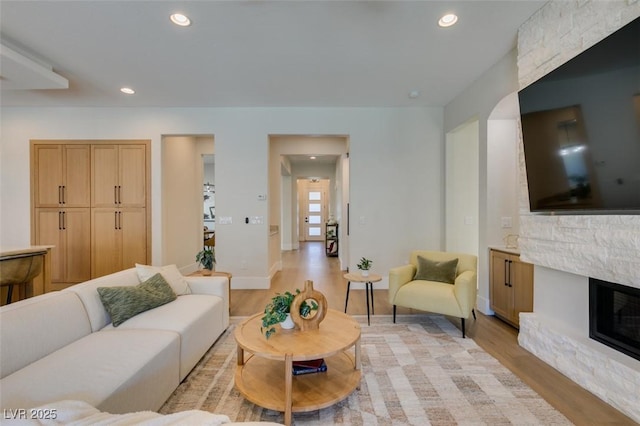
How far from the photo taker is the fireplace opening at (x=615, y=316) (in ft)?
6.30

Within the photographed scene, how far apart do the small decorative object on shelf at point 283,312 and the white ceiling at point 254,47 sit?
2.36 m

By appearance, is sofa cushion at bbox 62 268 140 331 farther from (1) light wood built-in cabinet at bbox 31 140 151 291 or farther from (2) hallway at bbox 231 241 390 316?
(1) light wood built-in cabinet at bbox 31 140 151 291

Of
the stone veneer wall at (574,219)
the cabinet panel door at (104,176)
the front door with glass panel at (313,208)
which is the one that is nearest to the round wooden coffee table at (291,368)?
the stone veneer wall at (574,219)

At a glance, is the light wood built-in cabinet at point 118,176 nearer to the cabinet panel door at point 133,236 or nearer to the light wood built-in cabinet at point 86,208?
the light wood built-in cabinet at point 86,208

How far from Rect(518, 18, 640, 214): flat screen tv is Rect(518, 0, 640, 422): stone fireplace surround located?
0.16m

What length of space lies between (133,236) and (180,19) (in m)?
3.50

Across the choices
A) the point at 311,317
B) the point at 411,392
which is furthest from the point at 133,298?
the point at 411,392

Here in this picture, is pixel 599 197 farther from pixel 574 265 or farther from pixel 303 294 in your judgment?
pixel 303 294

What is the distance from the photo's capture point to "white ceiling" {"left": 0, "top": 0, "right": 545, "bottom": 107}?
2.40 meters

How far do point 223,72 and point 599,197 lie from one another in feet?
12.4

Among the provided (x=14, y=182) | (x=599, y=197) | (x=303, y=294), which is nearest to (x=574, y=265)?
(x=599, y=197)

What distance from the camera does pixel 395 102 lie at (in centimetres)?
452

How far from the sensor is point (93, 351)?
1703mm

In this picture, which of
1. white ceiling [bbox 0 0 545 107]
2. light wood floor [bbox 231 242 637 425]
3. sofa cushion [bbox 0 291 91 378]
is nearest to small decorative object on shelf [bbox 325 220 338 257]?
light wood floor [bbox 231 242 637 425]
